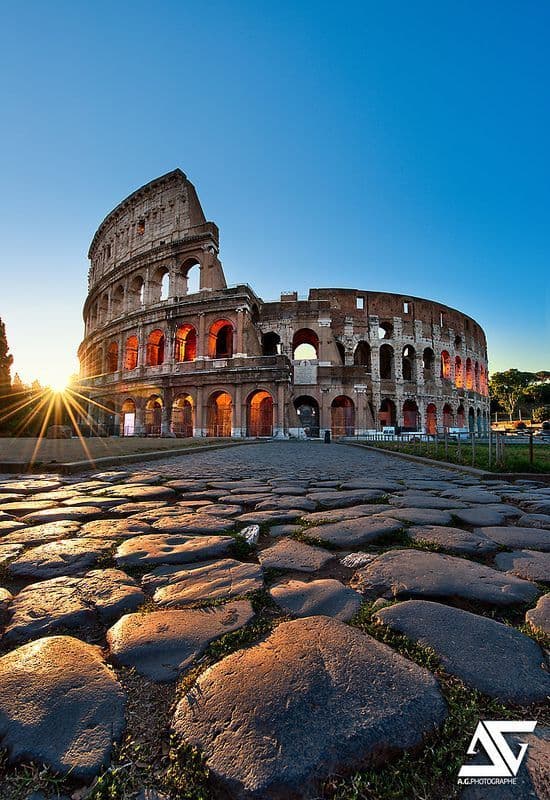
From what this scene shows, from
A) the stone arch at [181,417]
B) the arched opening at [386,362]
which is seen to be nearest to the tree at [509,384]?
the arched opening at [386,362]

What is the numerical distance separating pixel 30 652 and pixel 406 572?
1350mm

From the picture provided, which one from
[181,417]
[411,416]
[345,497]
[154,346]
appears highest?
[154,346]

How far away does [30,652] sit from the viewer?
1.02m

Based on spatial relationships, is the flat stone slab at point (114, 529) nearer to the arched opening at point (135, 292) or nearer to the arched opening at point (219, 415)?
the arched opening at point (219, 415)

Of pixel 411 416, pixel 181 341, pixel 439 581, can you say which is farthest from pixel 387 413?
pixel 439 581

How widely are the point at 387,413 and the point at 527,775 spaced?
101 ft

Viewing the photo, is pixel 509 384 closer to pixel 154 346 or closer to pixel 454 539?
pixel 154 346

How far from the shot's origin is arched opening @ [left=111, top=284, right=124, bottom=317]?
29453 millimetres

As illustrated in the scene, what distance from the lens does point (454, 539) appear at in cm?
205

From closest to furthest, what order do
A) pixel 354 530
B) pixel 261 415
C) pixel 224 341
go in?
pixel 354 530, pixel 261 415, pixel 224 341

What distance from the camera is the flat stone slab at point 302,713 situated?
654 millimetres

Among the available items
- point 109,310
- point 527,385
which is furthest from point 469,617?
point 527,385

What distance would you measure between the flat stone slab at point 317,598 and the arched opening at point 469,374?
126ft

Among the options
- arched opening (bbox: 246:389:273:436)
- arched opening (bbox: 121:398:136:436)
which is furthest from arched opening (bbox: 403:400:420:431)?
A: arched opening (bbox: 121:398:136:436)
